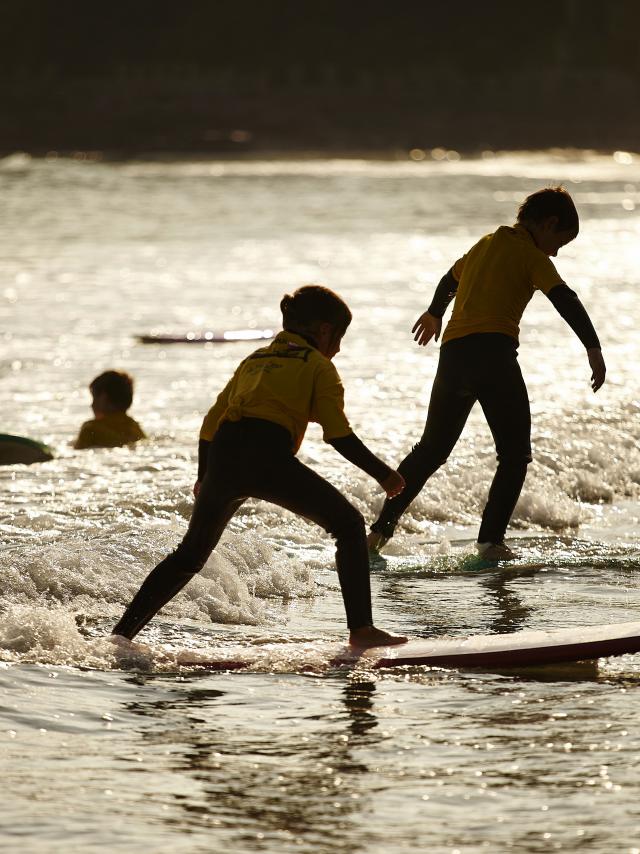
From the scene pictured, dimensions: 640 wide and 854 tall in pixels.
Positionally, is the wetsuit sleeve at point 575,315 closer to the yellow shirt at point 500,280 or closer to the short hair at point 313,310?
the yellow shirt at point 500,280

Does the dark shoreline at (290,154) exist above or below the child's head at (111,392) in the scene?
above

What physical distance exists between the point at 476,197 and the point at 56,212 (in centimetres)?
1173

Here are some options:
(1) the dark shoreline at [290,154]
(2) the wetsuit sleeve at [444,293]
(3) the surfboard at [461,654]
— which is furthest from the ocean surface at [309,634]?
(1) the dark shoreline at [290,154]

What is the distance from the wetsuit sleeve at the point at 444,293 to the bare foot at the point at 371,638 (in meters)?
1.96

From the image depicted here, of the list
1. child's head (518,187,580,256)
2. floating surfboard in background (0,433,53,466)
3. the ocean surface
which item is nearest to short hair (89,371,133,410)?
the ocean surface

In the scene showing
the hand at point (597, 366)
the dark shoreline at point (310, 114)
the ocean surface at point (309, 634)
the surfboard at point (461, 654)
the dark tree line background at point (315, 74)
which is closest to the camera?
the ocean surface at point (309, 634)

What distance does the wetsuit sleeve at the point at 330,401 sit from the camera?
18.6ft

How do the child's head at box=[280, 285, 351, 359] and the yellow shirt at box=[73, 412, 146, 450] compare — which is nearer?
the child's head at box=[280, 285, 351, 359]

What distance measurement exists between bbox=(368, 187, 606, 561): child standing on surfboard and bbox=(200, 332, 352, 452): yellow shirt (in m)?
1.65

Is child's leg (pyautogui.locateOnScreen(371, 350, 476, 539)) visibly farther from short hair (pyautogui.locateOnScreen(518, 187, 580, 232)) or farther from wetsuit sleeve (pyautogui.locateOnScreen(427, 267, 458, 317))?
short hair (pyautogui.locateOnScreen(518, 187, 580, 232))

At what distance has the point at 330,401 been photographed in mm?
5672

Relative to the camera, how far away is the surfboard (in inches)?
232

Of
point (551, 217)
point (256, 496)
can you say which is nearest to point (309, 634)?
point (256, 496)

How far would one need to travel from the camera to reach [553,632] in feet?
20.0
